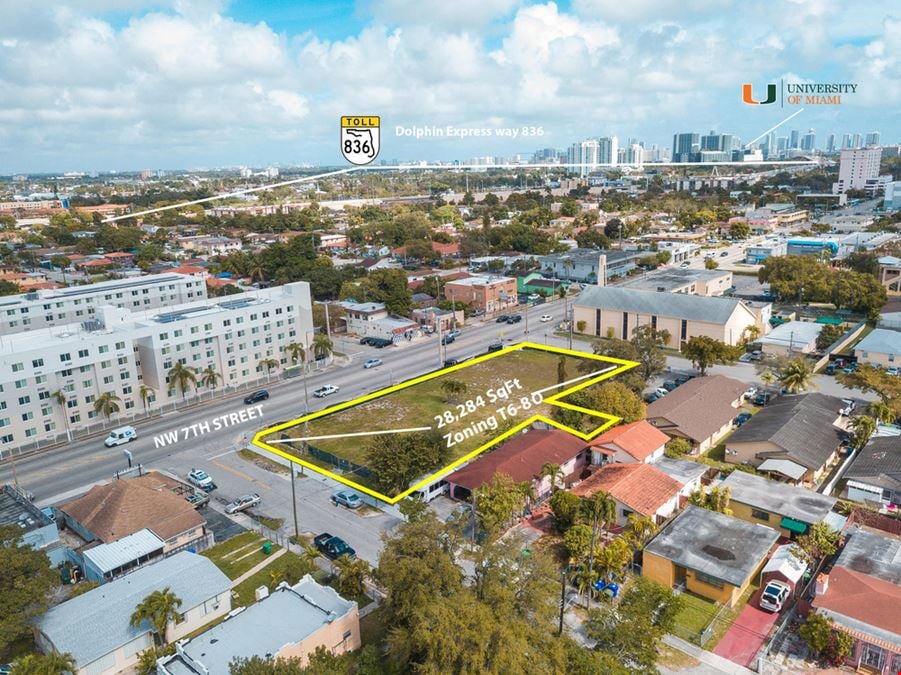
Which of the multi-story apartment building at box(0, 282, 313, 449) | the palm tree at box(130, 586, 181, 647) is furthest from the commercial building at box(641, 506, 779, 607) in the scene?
the multi-story apartment building at box(0, 282, 313, 449)

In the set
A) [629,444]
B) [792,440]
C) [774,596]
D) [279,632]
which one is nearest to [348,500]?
[279,632]

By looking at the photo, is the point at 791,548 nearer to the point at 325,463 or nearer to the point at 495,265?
the point at 325,463

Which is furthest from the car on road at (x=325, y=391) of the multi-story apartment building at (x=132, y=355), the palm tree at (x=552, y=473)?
the palm tree at (x=552, y=473)

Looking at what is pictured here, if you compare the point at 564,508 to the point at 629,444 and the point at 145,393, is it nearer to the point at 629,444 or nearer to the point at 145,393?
the point at 629,444

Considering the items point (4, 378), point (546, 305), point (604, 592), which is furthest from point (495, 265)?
point (604, 592)

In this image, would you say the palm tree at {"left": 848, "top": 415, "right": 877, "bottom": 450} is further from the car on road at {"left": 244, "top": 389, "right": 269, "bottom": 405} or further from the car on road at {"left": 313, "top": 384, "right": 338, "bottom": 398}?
the car on road at {"left": 244, "top": 389, "right": 269, "bottom": 405}

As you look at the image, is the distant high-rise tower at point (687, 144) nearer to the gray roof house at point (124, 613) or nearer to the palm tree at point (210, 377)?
the palm tree at point (210, 377)
